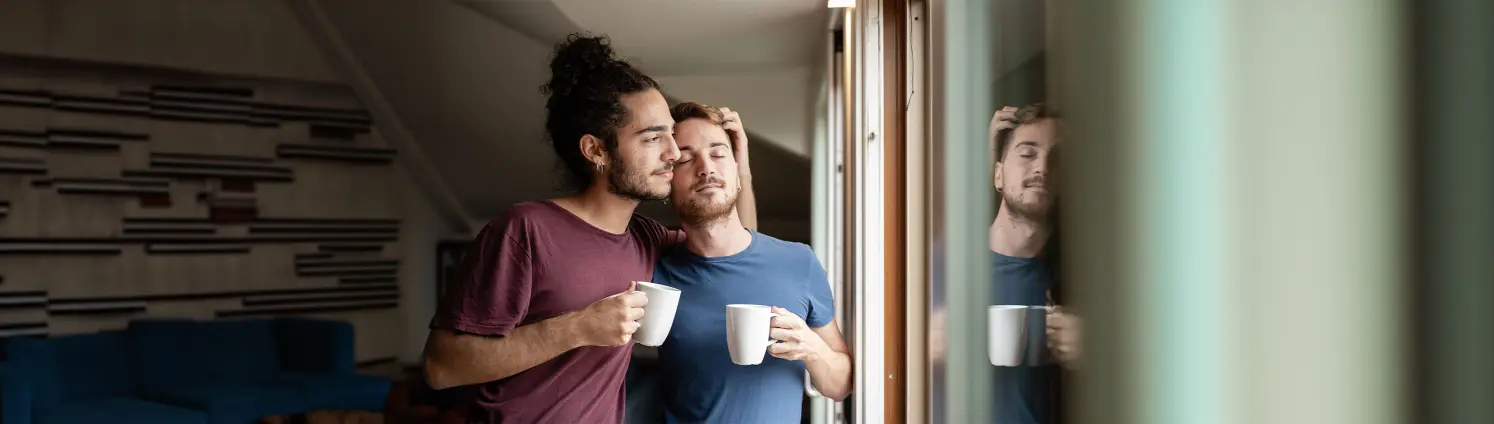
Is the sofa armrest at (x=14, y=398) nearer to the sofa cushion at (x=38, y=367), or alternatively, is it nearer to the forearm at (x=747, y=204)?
the sofa cushion at (x=38, y=367)

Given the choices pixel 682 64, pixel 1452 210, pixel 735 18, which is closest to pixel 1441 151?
pixel 1452 210

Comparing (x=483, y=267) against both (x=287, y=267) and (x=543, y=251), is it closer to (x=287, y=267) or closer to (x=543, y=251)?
(x=543, y=251)

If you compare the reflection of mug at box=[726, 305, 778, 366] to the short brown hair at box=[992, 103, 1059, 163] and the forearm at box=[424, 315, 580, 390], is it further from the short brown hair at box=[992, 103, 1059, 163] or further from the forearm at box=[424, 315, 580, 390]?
the short brown hair at box=[992, 103, 1059, 163]

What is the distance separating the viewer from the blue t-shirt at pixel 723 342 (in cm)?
180

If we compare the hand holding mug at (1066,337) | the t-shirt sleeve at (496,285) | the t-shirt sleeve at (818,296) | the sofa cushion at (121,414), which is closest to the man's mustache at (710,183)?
the t-shirt sleeve at (818,296)

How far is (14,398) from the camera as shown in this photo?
10.8 feet

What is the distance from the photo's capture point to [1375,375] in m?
0.10

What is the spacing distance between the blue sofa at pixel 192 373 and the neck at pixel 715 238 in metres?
2.60

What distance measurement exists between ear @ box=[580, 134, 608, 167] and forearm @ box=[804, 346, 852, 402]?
51cm

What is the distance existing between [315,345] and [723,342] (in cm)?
295

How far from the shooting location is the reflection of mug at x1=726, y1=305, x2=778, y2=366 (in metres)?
1.59

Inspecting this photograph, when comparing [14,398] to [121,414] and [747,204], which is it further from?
[747,204]

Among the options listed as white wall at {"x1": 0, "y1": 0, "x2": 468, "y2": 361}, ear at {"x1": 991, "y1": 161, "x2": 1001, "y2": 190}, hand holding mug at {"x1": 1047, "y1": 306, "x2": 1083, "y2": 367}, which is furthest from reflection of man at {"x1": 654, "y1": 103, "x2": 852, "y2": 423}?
white wall at {"x1": 0, "y1": 0, "x2": 468, "y2": 361}

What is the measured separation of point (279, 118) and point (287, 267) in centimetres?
64
